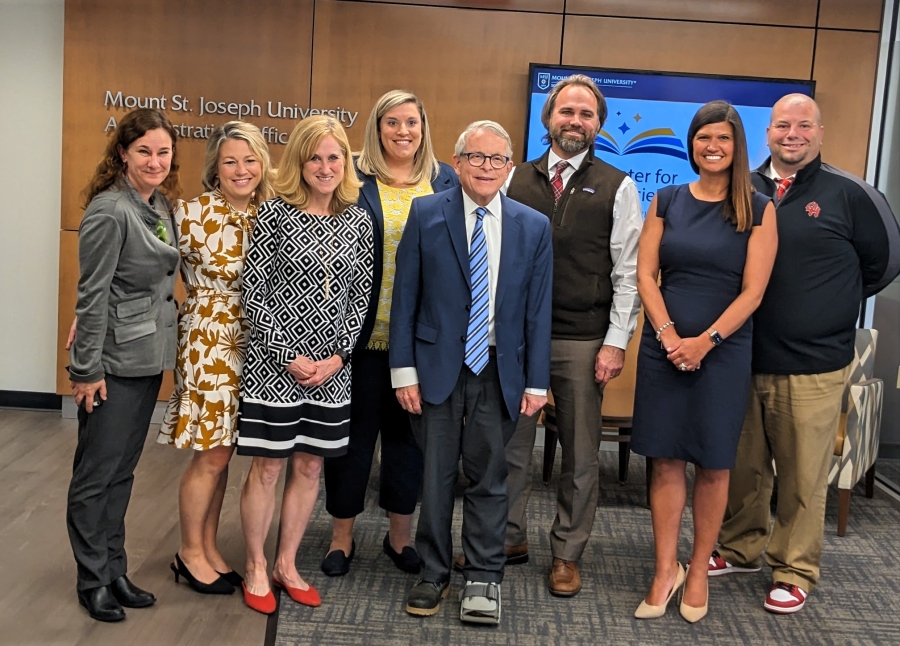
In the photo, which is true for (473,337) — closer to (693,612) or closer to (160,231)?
(160,231)

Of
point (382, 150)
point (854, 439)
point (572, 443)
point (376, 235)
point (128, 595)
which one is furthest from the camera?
point (854, 439)

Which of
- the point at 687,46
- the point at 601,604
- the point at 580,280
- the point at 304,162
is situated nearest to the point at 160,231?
the point at 304,162

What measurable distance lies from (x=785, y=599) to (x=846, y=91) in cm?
335

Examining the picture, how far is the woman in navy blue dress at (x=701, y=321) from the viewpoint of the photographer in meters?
2.96

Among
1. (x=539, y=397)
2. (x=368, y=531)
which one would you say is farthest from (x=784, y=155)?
(x=368, y=531)

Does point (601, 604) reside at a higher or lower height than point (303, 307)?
lower

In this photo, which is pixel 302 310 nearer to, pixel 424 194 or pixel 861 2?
pixel 424 194

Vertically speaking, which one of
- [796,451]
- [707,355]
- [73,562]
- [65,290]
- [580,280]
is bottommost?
[73,562]

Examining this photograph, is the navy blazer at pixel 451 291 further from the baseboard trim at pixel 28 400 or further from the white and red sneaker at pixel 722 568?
the baseboard trim at pixel 28 400

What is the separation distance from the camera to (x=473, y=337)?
9.62 feet

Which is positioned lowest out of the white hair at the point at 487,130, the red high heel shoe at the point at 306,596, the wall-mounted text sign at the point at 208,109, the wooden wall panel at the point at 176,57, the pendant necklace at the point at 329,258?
the red high heel shoe at the point at 306,596

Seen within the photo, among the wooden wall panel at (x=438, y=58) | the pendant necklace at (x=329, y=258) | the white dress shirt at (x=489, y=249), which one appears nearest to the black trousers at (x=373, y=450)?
the white dress shirt at (x=489, y=249)

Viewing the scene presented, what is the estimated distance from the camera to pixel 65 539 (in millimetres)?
3596

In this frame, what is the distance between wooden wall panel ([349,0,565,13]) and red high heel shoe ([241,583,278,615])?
363 centimetres
